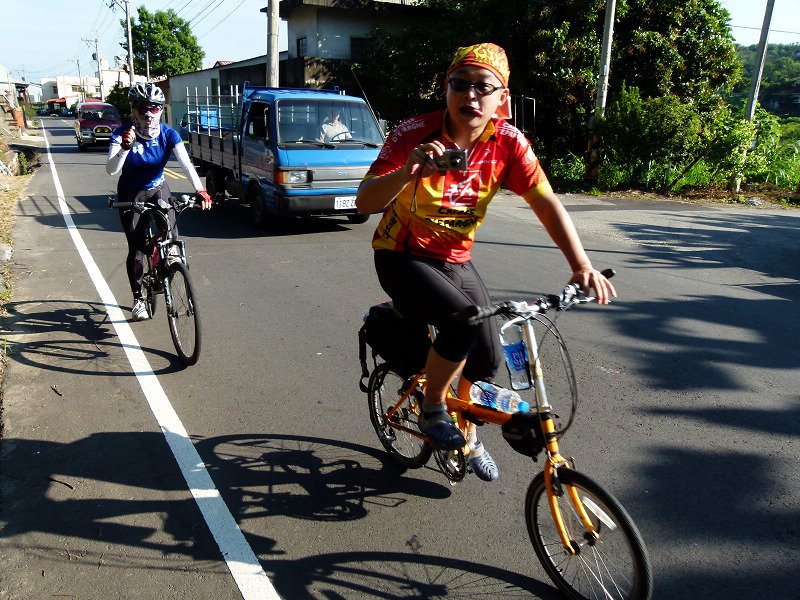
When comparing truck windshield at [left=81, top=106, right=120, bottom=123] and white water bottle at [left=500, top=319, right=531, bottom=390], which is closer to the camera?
white water bottle at [left=500, top=319, right=531, bottom=390]

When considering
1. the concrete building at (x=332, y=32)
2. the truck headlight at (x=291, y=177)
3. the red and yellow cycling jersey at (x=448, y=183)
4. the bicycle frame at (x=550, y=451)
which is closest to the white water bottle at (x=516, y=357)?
the bicycle frame at (x=550, y=451)

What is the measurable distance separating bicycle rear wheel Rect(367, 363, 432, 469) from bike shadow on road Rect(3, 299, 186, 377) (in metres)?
2.00

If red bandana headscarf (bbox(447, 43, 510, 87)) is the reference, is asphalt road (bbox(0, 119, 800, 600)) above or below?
below

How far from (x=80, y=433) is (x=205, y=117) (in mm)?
11502

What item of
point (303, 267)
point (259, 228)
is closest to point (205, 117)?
point (259, 228)

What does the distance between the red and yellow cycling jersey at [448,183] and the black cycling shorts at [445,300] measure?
0.08m

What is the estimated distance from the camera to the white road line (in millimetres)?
2689

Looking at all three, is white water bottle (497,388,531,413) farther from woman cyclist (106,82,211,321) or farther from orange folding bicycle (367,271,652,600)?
woman cyclist (106,82,211,321)

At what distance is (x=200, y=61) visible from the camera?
2618 inches

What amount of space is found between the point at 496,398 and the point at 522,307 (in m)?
0.59

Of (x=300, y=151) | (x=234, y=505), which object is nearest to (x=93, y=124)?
(x=300, y=151)

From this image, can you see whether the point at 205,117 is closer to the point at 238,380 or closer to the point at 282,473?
the point at 238,380

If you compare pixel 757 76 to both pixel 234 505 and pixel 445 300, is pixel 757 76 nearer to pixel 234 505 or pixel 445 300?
pixel 445 300

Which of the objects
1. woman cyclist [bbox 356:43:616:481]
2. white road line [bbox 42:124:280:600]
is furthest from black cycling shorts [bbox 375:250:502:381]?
white road line [bbox 42:124:280:600]
